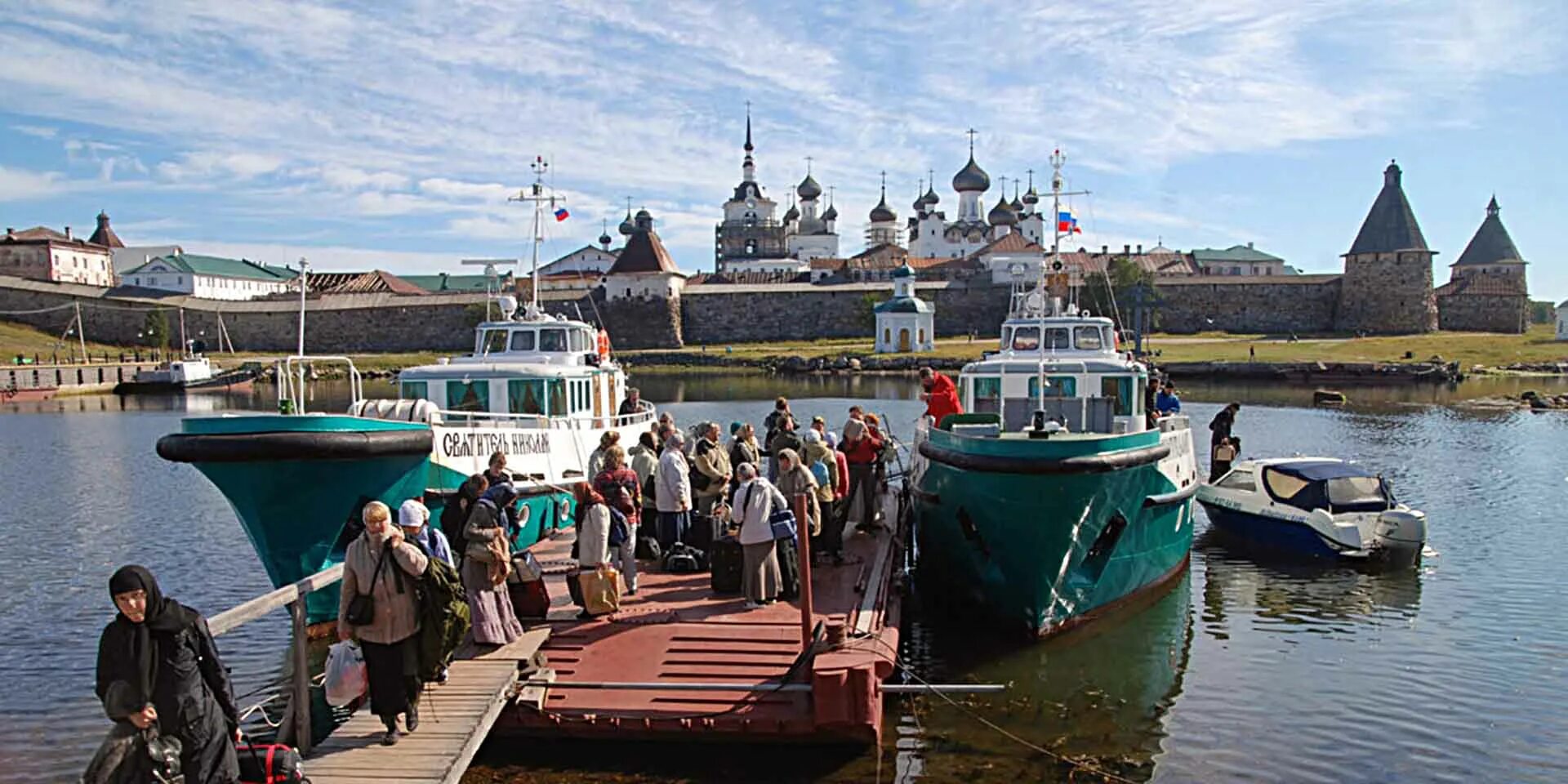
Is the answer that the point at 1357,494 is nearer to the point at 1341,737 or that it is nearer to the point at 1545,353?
the point at 1341,737

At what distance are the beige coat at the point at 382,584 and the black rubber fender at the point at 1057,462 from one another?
20.9 feet

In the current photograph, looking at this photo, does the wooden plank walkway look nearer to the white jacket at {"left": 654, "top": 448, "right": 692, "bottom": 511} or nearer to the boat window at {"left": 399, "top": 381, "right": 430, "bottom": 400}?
the white jacket at {"left": 654, "top": 448, "right": 692, "bottom": 511}

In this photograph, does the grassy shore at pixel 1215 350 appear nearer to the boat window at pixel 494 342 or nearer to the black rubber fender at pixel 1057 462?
the boat window at pixel 494 342

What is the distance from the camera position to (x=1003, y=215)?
358 feet

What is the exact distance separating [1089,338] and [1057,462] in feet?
20.1

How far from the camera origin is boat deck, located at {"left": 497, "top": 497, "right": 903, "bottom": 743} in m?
8.70

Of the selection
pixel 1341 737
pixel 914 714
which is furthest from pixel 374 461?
pixel 1341 737

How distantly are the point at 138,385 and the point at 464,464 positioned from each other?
172 ft

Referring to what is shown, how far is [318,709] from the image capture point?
10.7m

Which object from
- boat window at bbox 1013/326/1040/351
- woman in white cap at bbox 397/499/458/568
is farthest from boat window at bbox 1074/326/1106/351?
woman in white cap at bbox 397/499/458/568

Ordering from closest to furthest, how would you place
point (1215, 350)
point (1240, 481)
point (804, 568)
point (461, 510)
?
point (804, 568)
point (461, 510)
point (1240, 481)
point (1215, 350)

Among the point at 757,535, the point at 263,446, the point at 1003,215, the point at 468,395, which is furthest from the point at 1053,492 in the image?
the point at 1003,215

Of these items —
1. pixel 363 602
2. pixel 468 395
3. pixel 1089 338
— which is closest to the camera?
pixel 363 602

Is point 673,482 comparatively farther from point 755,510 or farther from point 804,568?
point 804,568
